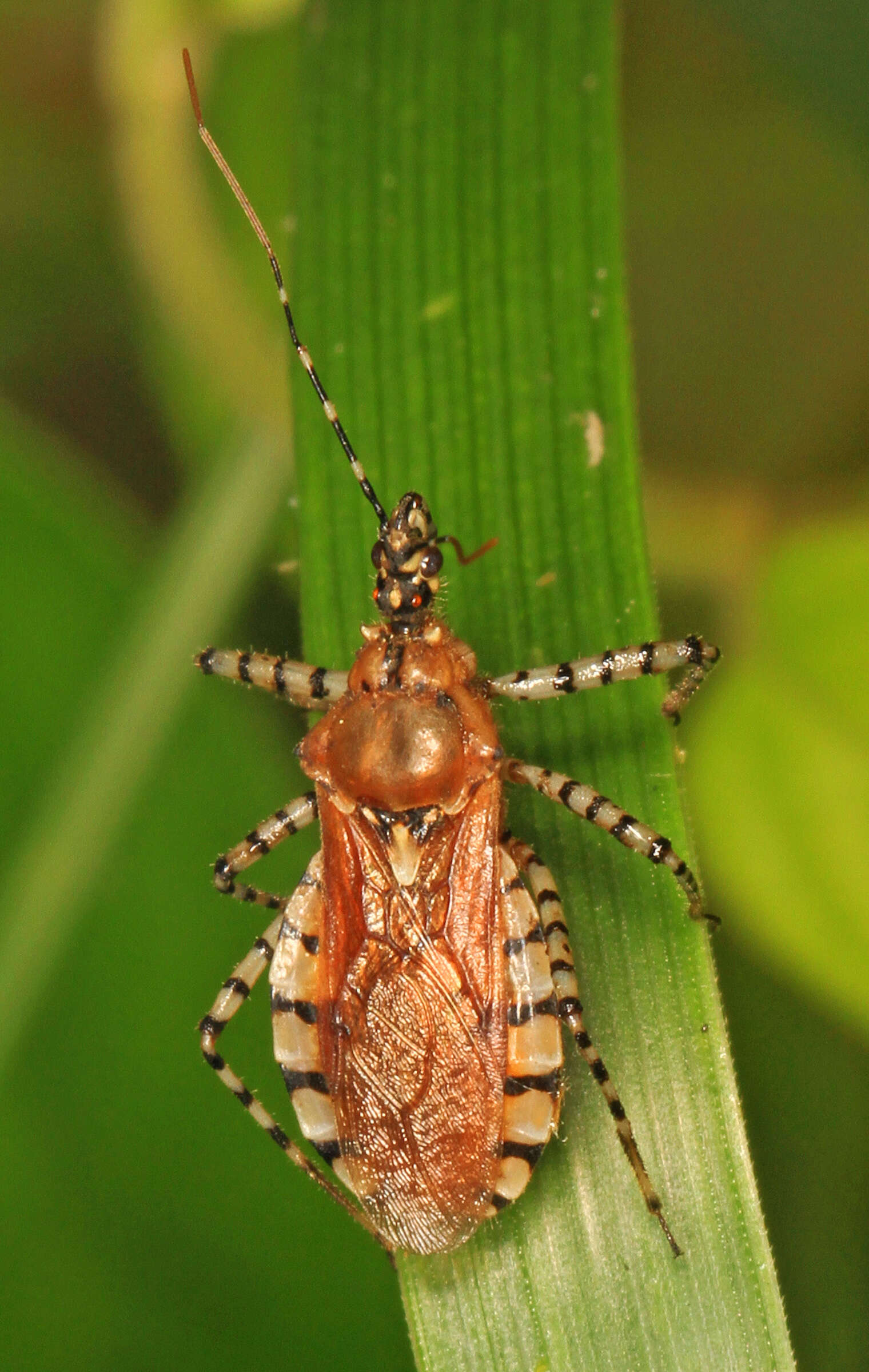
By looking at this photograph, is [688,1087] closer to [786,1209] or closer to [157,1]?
[786,1209]

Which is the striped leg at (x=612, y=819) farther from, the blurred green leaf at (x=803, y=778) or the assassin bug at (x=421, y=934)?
the blurred green leaf at (x=803, y=778)

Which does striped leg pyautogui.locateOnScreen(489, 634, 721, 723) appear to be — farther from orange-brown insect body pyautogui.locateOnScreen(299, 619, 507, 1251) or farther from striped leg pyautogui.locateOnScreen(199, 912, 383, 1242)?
striped leg pyautogui.locateOnScreen(199, 912, 383, 1242)

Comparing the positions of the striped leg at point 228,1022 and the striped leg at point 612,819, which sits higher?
the striped leg at point 612,819

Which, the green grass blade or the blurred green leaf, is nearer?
the green grass blade

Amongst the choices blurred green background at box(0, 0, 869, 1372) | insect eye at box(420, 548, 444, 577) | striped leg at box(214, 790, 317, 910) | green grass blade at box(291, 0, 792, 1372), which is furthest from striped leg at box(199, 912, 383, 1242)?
insect eye at box(420, 548, 444, 577)

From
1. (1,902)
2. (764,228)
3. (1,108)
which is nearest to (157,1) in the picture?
(1,108)

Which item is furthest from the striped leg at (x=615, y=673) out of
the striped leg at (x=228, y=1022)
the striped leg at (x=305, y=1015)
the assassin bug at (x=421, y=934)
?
the striped leg at (x=228, y=1022)
